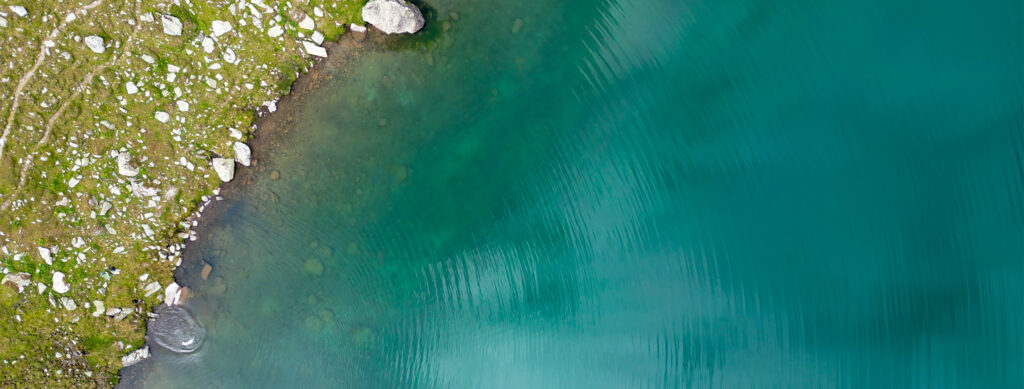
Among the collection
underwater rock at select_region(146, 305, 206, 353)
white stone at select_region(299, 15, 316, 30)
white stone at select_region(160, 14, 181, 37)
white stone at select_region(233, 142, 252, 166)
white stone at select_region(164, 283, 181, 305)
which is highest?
white stone at select_region(160, 14, 181, 37)

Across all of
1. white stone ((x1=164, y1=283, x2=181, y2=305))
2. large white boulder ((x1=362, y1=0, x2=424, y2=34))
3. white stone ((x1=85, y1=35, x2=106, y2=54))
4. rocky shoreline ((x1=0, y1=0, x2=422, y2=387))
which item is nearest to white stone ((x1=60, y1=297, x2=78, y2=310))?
rocky shoreline ((x1=0, y1=0, x2=422, y2=387))

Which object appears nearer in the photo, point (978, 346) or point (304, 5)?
point (304, 5)

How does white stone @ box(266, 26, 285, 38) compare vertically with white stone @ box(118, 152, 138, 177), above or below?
above

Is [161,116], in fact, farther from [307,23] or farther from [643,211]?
[643,211]

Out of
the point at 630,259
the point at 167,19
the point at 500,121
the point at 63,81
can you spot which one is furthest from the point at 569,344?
the point at 63,81

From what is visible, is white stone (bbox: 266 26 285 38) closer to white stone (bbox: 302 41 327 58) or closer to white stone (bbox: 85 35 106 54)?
white stone (bbox: 302 41 327 58)

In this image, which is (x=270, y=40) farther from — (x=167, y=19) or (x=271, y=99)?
(x=167, y=19)

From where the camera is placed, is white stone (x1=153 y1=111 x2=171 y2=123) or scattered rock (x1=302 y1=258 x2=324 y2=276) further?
scattered rock (x1=302 y1=258 x2=324 y2=276)
